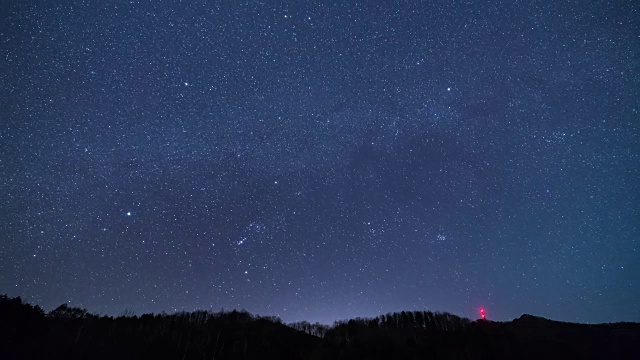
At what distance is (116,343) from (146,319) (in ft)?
59.5

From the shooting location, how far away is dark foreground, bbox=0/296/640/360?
2608 centimetres

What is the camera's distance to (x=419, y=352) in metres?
35.9

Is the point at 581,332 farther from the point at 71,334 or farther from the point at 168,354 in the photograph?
the point at 71,334

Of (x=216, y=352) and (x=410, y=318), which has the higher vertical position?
(x=410, y=318)

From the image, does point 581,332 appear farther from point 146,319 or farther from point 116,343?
point 146,319

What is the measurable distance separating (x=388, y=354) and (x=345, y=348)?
581cm

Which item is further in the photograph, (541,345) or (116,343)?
(541,345)

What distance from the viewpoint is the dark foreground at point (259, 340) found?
2608 centimetres

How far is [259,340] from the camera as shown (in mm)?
40594

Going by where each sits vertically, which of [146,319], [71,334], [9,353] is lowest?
[9,353]

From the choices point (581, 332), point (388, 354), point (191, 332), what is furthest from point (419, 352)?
point (191, 332)

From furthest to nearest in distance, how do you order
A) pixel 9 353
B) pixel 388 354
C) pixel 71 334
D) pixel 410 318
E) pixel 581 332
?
pixel 410 318 < pixel 581 332 < pixel 388 354 < pixel 71 334 < pixel 9 353

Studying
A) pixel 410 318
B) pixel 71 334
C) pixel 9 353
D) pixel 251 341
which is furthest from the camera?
pixel 410 318

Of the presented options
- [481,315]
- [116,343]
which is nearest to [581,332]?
[481,315]
